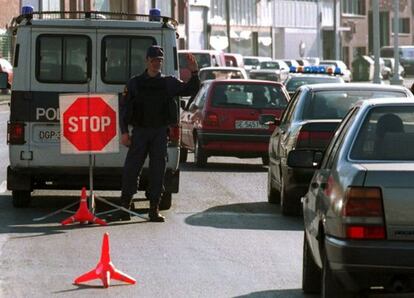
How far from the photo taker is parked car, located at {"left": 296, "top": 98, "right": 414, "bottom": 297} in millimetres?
7918

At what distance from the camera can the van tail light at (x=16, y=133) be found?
623 inches

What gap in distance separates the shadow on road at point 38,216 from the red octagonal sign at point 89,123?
83 centimetres

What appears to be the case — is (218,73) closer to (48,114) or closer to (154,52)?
(48,114)

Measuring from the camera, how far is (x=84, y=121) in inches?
605

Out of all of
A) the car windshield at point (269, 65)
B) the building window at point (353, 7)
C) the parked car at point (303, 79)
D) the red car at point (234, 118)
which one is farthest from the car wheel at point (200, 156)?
the building window at point (353, 7)

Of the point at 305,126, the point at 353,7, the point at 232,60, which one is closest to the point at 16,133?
the point at 305,126

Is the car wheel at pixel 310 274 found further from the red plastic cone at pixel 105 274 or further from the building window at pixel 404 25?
the building window at pixel 404 25

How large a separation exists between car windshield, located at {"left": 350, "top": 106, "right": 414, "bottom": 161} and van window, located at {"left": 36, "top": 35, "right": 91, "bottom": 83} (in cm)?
761

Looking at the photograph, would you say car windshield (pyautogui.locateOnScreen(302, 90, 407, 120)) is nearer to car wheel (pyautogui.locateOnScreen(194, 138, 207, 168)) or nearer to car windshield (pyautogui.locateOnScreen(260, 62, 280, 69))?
car wheel (pyautogui.locateOnScreen(194, 138, 207, 168))

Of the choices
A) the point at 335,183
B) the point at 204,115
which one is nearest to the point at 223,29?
the point at 204,115

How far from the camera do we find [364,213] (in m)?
7.97

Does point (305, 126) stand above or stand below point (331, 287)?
above

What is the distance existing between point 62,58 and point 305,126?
2.92m

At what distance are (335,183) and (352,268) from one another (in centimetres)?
66
